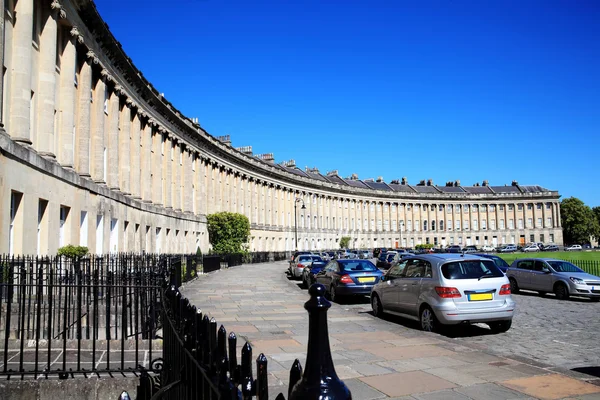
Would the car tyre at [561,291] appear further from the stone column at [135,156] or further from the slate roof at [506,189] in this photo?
the slate roof at [506,189]

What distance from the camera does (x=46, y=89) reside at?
2033 cm

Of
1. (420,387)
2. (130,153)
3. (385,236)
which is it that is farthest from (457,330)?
(385,236)

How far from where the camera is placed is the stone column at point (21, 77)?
17.5 m

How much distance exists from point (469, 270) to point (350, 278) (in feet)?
22.7

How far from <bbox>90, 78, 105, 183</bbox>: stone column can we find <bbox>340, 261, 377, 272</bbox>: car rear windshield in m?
15.2

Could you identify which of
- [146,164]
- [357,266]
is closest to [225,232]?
[146,164]

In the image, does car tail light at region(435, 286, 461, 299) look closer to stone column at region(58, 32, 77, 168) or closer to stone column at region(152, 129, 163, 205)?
stone column at region(58, 32, 77, 168)

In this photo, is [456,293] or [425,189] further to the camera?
[425,189]

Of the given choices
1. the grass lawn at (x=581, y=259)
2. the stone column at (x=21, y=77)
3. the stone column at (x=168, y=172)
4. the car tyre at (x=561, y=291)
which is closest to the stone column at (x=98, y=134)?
the stone column at (x=21, y=77)

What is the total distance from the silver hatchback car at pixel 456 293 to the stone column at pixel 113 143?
885 inches

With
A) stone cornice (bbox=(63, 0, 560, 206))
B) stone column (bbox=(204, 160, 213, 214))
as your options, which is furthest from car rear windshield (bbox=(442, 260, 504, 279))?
stone column (bbox=(204, 160, 213, 214))

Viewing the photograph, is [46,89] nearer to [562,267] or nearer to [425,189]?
[562,267]

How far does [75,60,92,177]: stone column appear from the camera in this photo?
82.4 ft

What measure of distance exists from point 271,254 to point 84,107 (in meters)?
44.5
